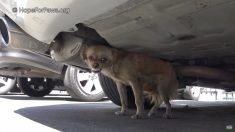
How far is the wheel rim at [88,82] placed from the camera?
616cm

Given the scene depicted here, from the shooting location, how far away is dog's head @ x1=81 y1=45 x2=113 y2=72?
3031mm

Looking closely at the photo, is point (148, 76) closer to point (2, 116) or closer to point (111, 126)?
point (111, 126)

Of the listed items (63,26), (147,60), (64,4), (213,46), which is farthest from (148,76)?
(64,4)

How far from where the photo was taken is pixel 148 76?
3.32 m

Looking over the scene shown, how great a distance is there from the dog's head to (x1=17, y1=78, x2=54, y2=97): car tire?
4.22 metres

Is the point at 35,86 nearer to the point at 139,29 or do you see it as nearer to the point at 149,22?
the point at 139,29

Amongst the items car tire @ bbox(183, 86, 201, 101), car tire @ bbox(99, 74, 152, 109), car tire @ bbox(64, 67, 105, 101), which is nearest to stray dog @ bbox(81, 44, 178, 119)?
car tire @ bbox(99, 74, 152, 109)

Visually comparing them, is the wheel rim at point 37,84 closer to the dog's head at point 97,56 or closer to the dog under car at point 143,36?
the dog under car at point 143,36

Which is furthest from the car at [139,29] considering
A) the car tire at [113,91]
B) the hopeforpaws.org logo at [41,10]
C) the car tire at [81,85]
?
the car tire at [81,85]

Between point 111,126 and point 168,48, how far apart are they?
693 millimetres

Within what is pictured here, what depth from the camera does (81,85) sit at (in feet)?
20.5

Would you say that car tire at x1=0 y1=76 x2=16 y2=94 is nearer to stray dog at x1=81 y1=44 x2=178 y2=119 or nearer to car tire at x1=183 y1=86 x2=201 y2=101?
car tire at x1=183 y1=86 x2=201 y2=101

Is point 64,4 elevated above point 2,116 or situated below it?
above

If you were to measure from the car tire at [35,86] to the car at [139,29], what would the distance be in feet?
12.8
